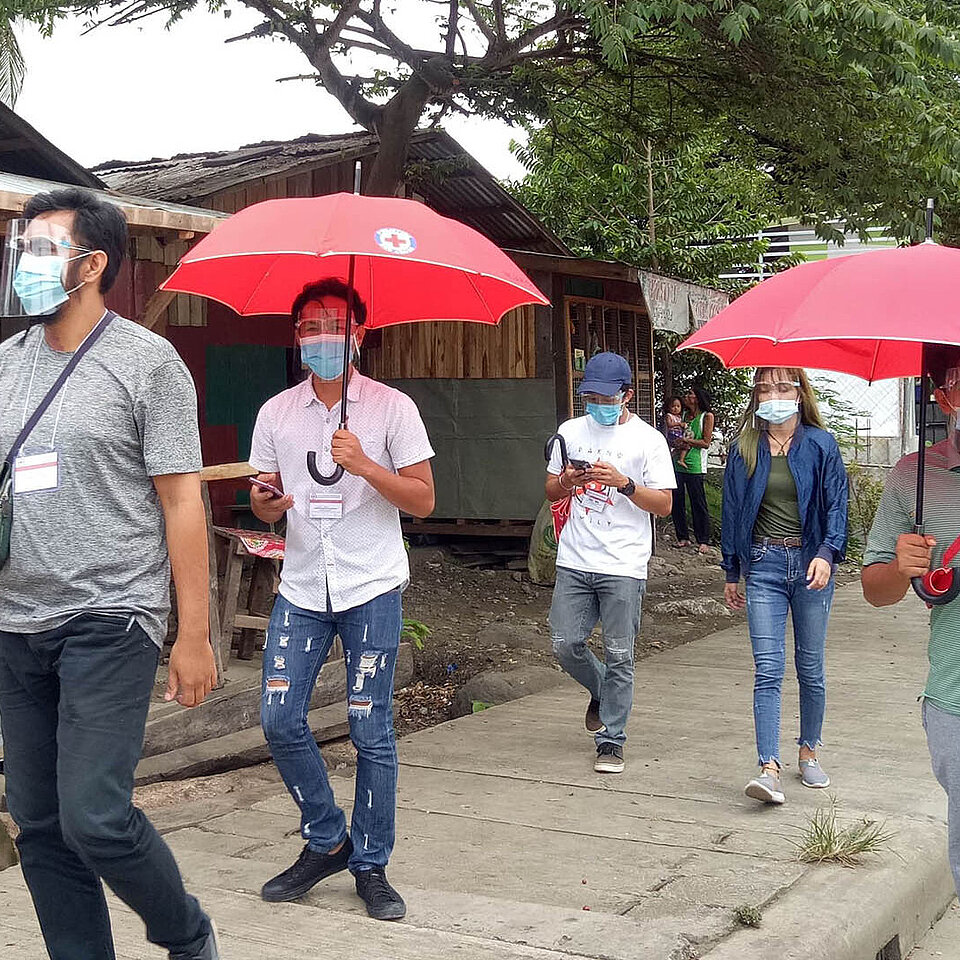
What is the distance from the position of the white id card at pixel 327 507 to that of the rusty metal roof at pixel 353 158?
20.2ft

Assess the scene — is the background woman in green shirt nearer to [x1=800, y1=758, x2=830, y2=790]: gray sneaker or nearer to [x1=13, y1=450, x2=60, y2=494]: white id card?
[x1=800, y1=758, x2=830, y2=790]: gray sneaker

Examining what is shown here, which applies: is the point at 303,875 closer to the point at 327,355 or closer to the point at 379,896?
the point at 379,896

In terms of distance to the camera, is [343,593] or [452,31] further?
[452,31]

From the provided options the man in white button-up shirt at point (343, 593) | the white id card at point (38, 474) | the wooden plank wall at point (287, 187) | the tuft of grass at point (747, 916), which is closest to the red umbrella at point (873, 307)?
the man in white button-up shirt at point (343, 593)

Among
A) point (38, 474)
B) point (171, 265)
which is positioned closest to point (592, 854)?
point (38, 474)

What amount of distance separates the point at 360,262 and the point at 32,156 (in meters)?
5.22

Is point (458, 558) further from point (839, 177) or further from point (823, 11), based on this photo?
point (823, 11)

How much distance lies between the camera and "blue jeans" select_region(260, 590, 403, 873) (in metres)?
4.07

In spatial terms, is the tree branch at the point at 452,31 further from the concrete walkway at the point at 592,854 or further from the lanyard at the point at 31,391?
the lanyard at the point at 31,391

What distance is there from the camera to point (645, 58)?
10.5 metres

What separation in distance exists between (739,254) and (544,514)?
5.31 meters

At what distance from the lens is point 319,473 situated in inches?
164

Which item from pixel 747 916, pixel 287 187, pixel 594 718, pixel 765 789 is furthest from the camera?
pixel 287 187

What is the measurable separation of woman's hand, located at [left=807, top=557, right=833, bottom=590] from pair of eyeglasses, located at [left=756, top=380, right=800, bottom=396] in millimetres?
720
